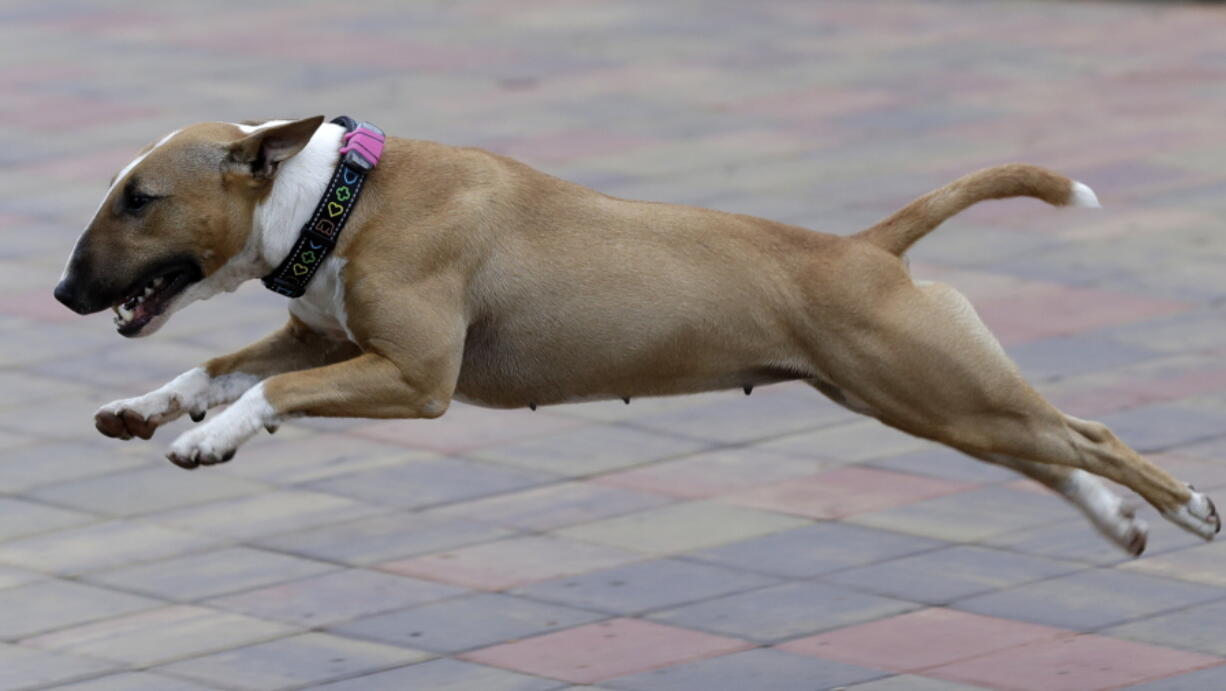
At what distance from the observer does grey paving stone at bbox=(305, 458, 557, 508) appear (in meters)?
8.31

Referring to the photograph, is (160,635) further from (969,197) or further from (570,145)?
(570,145)

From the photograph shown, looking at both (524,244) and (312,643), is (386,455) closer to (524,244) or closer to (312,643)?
(312,643)

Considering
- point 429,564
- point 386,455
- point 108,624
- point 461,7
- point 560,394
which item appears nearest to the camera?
point 560,394

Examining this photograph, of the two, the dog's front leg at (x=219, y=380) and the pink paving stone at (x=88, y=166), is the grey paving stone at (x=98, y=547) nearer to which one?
the dog's front leg at (x=219, y=380)

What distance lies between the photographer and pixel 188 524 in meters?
8.05

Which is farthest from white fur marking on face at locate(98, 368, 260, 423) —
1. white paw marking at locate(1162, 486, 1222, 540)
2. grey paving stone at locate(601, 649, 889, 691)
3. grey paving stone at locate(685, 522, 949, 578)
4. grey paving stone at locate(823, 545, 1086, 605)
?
white paw marking at locate(1162, 486, 1222, 540)

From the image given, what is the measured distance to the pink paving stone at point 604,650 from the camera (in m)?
6.65

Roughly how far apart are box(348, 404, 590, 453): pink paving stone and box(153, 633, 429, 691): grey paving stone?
2076 millimetres

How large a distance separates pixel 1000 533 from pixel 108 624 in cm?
308

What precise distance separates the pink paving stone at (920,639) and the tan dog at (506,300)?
0.55 metres

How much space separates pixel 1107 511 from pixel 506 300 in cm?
219

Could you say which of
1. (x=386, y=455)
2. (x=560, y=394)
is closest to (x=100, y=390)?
(x=386, y=455)

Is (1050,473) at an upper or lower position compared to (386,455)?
upper

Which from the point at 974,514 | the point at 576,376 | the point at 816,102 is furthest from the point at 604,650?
the point at 816,102
